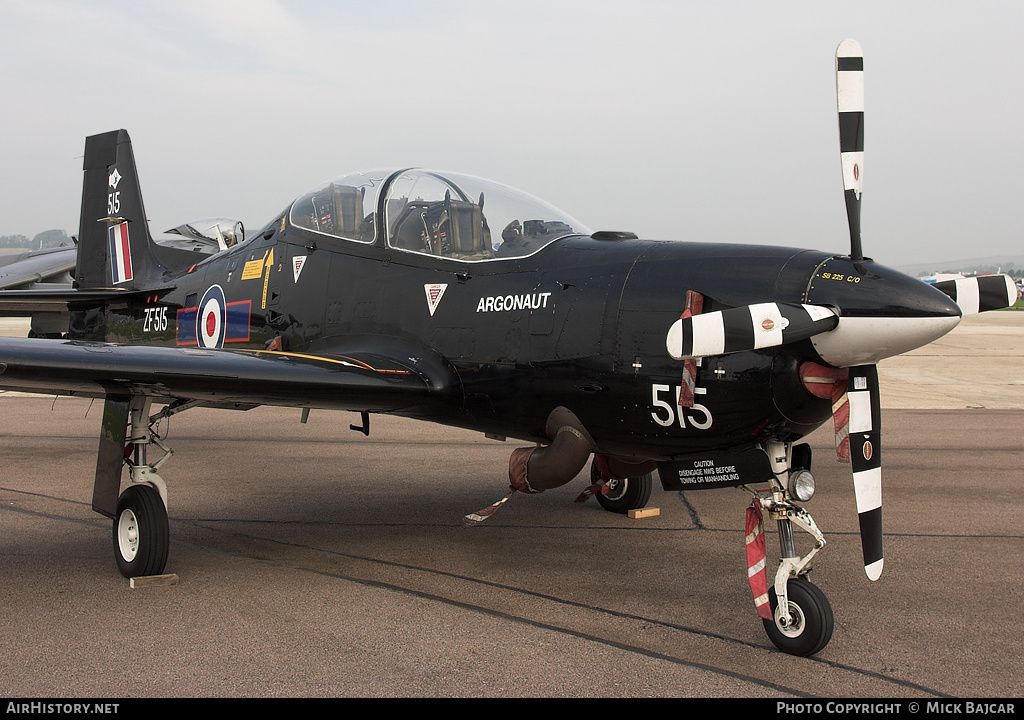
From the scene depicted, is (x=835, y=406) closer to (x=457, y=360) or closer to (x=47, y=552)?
(x=457, y=360)

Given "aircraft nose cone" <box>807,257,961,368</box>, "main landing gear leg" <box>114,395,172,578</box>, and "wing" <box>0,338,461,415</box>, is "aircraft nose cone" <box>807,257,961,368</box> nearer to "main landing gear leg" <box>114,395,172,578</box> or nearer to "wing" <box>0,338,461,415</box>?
"wing" <box>0,338,461,415</box>

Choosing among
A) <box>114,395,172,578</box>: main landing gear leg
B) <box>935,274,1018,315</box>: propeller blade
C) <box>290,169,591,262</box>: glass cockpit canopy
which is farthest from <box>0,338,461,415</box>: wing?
<box>935,274,1018,315</box>: propeller blade

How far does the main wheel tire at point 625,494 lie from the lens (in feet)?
25.0

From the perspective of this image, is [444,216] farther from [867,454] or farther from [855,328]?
[867,454]

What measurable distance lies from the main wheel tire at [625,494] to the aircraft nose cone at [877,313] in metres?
3.47

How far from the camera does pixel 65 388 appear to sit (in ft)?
18.3

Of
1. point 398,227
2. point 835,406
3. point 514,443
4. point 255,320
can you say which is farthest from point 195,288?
point 835,406

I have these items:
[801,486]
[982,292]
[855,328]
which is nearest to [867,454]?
[801,486]

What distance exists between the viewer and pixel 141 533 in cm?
584

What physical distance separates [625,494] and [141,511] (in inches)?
152

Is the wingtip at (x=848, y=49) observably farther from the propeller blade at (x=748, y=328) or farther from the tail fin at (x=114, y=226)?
the tail fin at (x=114, y=226)

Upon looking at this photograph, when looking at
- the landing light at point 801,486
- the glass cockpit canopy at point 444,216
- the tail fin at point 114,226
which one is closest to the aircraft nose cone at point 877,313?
the landing light at point 801,486

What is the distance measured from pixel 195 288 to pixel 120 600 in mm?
3623

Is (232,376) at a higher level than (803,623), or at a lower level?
higher
